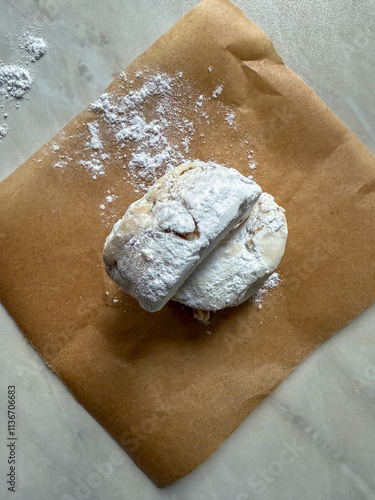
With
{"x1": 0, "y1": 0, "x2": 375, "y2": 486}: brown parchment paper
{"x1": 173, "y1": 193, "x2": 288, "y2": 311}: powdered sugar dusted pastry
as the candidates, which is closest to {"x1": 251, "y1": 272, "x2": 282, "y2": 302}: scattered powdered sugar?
{"x1": 0, "y1": 0, "x2": 375, "y2": 486}: brown parchment paper

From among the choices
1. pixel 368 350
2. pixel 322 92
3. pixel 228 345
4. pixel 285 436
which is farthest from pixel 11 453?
pixel 322 92

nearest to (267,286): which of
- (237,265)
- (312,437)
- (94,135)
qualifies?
(237,265)

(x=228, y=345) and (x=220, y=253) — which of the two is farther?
(x=228, y=345)

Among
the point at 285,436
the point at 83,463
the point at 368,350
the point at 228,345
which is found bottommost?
the point at 83,463

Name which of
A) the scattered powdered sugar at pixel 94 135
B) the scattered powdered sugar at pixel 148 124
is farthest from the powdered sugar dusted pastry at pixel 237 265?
the scattered powdered sugar at pixel 94 135

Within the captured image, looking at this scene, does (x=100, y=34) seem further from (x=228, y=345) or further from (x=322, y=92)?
(x=228, y=345)

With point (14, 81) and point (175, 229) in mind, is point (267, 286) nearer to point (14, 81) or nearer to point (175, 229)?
point (175, 229)

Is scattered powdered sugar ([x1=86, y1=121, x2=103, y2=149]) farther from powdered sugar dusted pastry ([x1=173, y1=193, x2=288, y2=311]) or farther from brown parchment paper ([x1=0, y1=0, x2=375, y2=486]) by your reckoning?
powdered sugar dusted pastry ([x1=173, y1=193, x2=288, y2=311])

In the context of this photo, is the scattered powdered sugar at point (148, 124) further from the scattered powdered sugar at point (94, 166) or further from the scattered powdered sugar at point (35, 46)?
the scattered powdered sugar at point (35, 46)
